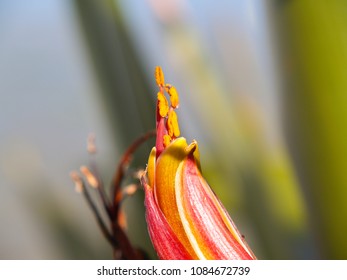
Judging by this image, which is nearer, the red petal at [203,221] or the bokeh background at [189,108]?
the red petal at [203,221]

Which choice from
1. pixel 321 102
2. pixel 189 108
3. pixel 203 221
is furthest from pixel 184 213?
pixel 189 108

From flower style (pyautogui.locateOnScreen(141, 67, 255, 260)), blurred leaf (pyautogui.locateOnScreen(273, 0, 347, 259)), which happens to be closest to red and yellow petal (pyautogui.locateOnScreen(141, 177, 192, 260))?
flower style (pyautogui.locateOnScreen(141, 67, 255, 260))

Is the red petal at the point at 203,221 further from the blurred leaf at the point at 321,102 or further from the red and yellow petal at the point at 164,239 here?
the blurred leaf at the point at 321,102

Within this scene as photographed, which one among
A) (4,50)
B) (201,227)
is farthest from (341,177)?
(4,50)

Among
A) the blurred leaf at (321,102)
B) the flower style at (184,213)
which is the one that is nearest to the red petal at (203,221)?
the flower style at (184,213)

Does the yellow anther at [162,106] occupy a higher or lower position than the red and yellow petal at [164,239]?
higher

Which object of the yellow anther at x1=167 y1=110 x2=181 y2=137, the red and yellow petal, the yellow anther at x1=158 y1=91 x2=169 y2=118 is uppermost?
the yellow anther at x1=158 y1=91 x2=169 y2=118

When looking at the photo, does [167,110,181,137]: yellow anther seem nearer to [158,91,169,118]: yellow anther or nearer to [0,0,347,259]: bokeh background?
[158,91,169,118]: yellow anther
